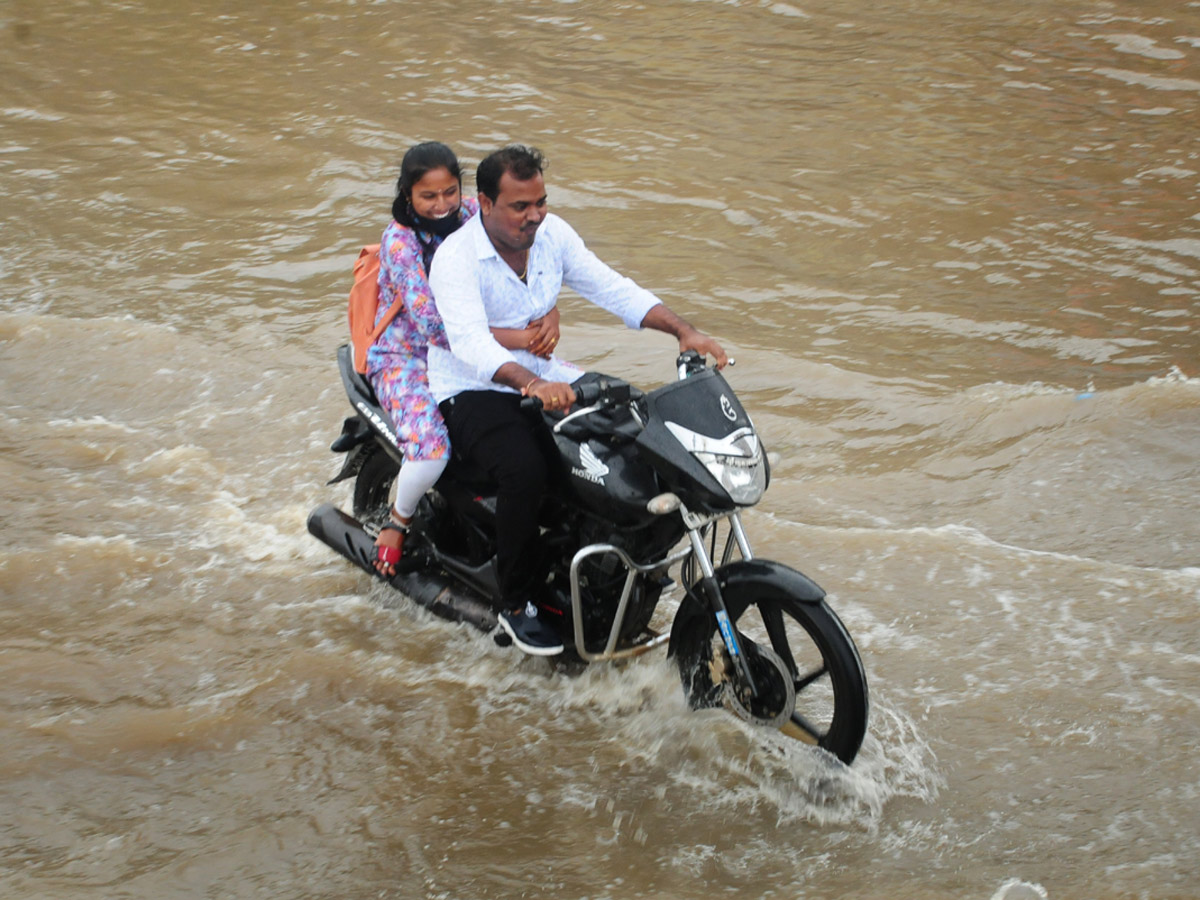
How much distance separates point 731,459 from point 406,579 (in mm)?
1862

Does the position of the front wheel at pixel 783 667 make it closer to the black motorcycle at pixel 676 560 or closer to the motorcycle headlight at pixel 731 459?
the black motorcycle at pixel 676 560

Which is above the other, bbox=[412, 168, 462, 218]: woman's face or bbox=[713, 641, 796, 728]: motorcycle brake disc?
bbox=[412, 168, 462, 218]: woman's face

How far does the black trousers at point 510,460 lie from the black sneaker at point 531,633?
88mm

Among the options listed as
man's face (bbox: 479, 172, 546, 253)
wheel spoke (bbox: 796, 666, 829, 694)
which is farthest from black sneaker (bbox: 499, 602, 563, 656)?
man's face (bbox: 479, 172, 546, 253)

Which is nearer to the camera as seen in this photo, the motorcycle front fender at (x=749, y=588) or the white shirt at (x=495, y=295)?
the motorcycle front fender at (x=749, y=588)

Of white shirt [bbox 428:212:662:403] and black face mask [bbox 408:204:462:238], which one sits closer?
white shirt [bbox 428:212:662:403]

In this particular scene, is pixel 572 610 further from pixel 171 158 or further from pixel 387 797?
pixel 171 158

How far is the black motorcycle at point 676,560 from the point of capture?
3.63m

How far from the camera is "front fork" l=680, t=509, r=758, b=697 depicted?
3.76 meters

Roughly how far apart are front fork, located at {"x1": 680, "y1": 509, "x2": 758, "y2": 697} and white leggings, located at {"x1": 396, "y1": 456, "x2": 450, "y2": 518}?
109 cm

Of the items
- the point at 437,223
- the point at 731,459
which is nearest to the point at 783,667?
the point at 731,459

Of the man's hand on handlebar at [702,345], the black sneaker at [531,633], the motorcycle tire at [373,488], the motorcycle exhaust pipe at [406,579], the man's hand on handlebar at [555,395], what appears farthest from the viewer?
the motorcycle tire at [373,488]

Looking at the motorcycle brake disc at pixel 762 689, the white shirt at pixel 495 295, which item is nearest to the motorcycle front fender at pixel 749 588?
the motorcycle brake disc at pixel 762 689

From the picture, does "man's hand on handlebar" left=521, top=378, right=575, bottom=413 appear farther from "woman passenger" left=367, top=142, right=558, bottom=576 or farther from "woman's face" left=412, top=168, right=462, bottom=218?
"woman's face" left=412, top=168, right=462, bottom=218
